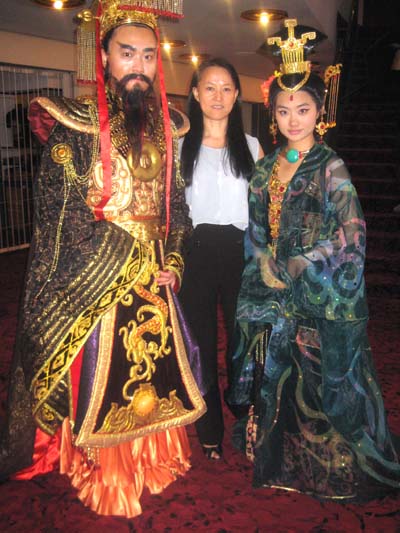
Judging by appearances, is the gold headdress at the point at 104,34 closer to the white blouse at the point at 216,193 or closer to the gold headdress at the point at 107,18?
the gold headdress at the point at 107,18

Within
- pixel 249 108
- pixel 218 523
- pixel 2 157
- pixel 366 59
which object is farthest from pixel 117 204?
pixel 249 108

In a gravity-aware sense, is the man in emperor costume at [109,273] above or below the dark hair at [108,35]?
below

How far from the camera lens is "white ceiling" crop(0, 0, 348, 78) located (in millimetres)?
4953

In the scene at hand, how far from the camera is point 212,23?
571cm

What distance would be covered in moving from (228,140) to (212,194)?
25 cm

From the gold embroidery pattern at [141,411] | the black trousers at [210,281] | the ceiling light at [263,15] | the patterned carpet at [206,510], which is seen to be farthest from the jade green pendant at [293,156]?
the ceiling light at [263,15]

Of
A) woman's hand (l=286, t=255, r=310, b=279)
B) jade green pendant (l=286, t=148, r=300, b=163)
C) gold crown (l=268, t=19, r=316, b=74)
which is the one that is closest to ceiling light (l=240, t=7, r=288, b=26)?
gold crown (l=268, t=19, r=316, b=74)

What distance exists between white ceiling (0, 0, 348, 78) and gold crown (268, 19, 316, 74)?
10.7 ft

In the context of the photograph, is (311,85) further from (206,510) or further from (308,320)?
(206,510)

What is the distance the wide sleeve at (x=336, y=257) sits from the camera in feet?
6.08

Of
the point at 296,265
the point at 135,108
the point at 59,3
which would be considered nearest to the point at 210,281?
the point at 296,265

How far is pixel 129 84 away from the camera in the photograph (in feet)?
5.90

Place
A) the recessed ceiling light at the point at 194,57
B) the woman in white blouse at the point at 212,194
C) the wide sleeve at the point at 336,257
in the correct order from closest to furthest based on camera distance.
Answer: the wide sleeve at the point at 336,257
the woman in white blouse at the point at 212,194
the recessed ceiling light at the point at 194,57

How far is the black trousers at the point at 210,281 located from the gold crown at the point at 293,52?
0.67 m
